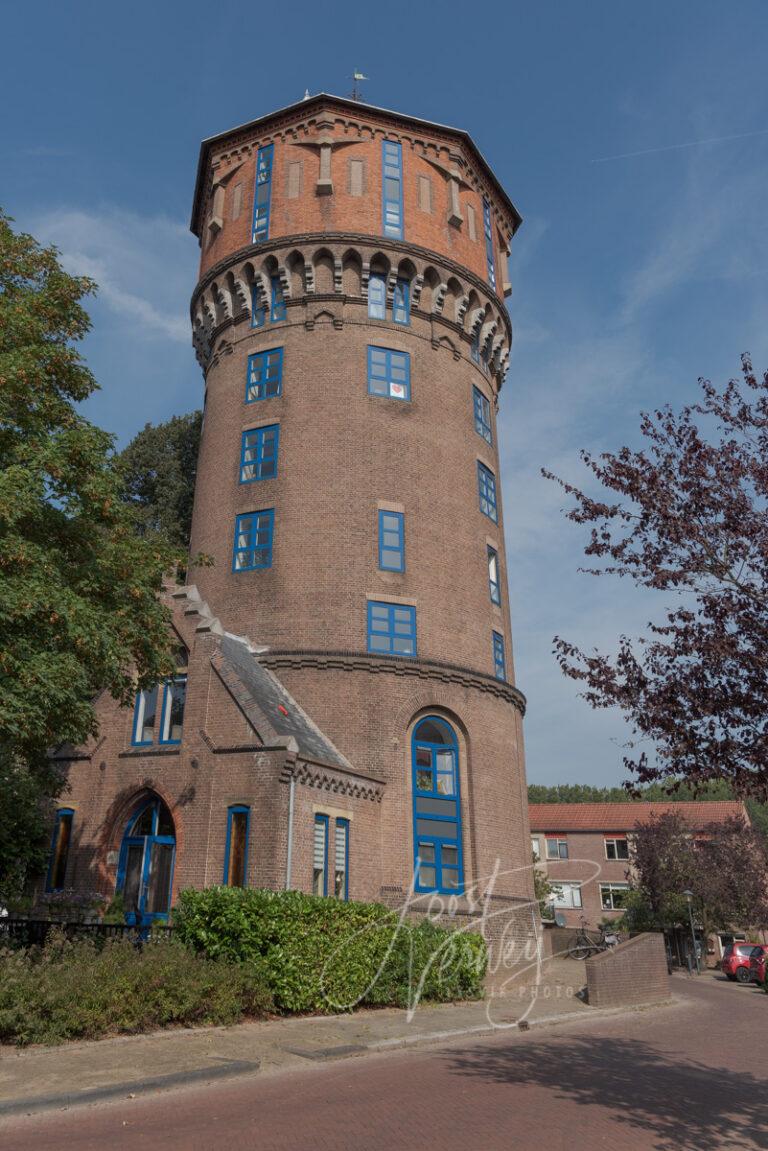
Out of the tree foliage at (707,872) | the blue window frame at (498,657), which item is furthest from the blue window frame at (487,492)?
the tree foliage at (707,872)

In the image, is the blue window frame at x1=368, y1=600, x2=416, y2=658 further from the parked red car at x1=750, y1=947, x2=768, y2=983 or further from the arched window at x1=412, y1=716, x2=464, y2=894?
the parked red car at x1=750, y1=947, x2=768, y2=983

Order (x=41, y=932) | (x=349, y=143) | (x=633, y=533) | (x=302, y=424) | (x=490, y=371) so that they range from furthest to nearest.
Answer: (x=490, y=371), (x=349, y=143), (x=302, y=424), (x=41, y=932), (x=633, y=533)

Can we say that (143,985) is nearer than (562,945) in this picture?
Yes

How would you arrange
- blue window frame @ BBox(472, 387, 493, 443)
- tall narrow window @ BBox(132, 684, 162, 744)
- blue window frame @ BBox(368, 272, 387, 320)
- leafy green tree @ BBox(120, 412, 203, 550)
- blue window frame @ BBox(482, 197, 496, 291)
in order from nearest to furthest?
tall narrow window @ BBox(132, 684, 162, 744) → blue window frame @ BBox(368, 272, 387, 320) → blue window frame @ BBox(472, 387, 493, 443) → blue window frame @ BBox(482, 197, 496, 291) → leafy green tree @ BBox(120, 412, 203, 550)

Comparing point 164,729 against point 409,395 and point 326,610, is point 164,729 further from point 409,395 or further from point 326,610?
point 409,395

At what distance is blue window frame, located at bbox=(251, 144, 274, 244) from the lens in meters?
31.5

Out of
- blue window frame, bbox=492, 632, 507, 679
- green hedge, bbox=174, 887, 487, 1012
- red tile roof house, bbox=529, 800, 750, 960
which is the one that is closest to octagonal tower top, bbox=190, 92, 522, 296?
blue window frame, bbox=492, 632, 507, 679

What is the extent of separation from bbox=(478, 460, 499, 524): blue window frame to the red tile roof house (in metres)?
40.6

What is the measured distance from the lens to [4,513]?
12977mm

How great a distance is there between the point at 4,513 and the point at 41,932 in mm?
9170

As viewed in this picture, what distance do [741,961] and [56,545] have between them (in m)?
38.0

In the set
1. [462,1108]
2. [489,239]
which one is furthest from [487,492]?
[462,1108]

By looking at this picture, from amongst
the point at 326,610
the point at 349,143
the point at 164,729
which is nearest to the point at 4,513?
the point at 164,729

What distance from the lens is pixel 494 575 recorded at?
30594 mm
